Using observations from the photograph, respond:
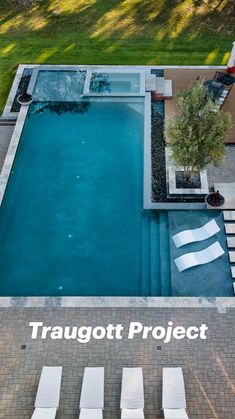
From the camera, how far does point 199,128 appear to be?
16.6m

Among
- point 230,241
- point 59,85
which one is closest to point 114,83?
point 59,85

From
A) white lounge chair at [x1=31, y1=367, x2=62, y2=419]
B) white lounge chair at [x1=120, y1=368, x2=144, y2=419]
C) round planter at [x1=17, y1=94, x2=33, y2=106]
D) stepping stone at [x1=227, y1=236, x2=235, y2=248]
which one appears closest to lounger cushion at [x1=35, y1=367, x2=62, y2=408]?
white lounge chair at [x1=31, y1=367, x2=62, y2=419]

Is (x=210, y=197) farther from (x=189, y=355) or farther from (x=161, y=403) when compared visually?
(x=161, y=403)

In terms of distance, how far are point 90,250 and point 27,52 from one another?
15.6 meters

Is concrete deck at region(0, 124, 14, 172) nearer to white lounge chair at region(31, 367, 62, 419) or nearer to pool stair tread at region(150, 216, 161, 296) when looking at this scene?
pool stair tread at region(150, 216, 161, 296)

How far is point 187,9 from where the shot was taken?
29172 millimetres

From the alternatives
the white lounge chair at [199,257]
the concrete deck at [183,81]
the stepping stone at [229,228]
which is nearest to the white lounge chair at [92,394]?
the white lounge chair at [199,257]

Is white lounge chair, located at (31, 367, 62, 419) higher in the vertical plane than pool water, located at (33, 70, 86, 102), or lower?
lower

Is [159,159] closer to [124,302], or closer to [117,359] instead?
[124,302]

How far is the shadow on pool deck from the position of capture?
15672mm

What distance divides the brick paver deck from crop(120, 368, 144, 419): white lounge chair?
376mm

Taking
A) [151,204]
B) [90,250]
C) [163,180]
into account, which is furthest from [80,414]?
[163,180]

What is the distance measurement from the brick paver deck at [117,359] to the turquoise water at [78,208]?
129cm

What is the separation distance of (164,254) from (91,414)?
21.6ft
